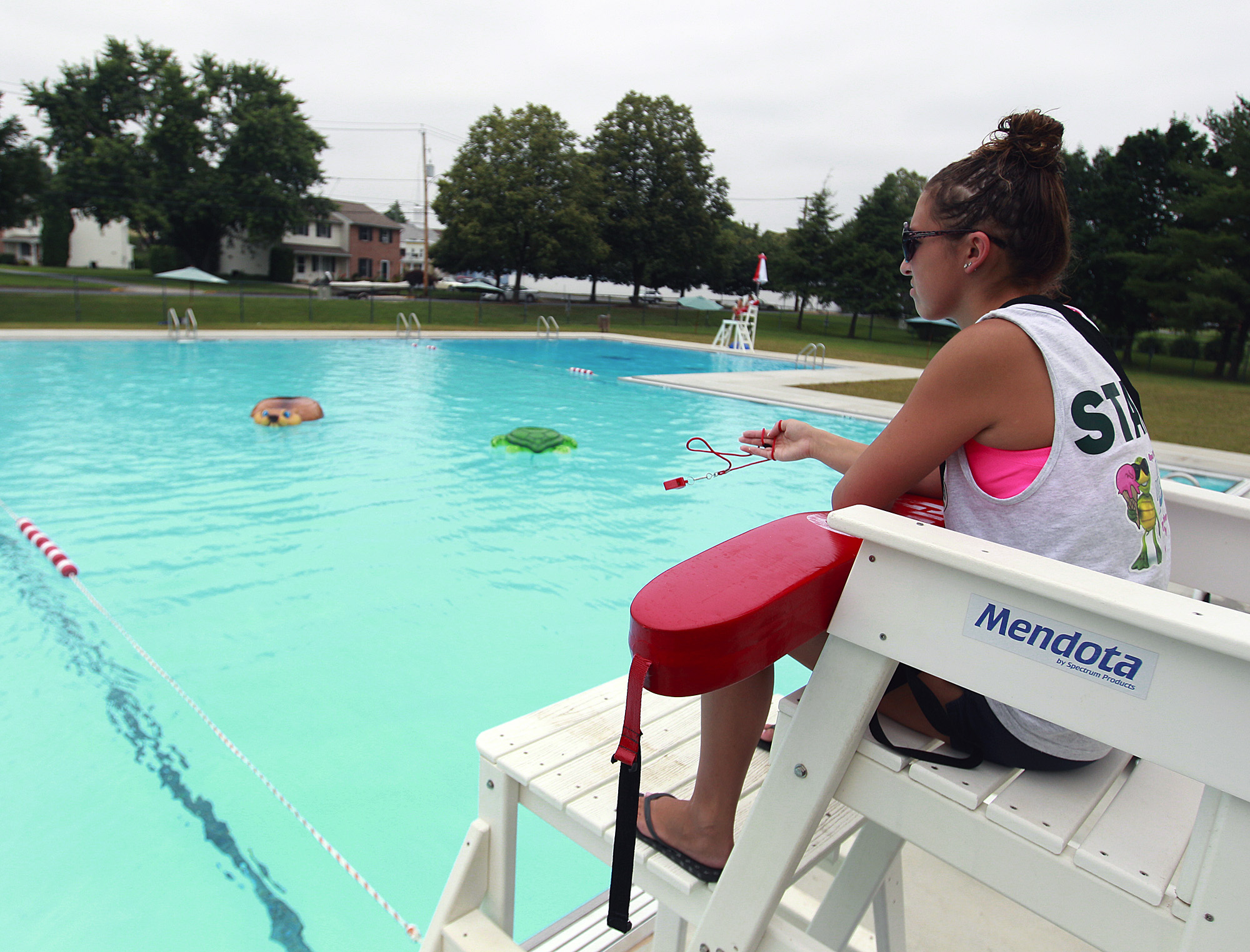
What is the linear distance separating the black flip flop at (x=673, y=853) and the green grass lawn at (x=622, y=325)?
13307 millimetres

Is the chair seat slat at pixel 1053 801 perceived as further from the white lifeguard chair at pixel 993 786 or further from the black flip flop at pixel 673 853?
the black flip flop at pixel 673 853

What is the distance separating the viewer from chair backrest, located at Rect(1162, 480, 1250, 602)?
5.98 ft

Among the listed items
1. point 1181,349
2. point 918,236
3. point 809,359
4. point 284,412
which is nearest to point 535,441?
point 284,412

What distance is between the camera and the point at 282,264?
Answer: 5134 centimetres

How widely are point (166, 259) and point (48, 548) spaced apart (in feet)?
156

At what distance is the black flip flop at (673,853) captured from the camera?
1376 mm

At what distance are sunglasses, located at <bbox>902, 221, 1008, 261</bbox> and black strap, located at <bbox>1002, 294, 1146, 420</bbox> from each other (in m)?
0.14

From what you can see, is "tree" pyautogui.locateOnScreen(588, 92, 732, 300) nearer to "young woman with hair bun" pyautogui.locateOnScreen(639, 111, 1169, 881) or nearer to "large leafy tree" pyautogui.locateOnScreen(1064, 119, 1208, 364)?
"large leafy tree" pyautogui.locateOnScreen(1064, 119, 1208, 364)

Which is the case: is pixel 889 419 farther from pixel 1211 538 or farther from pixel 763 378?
pixel 1211 538

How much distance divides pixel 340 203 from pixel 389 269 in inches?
254

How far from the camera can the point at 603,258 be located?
141ft

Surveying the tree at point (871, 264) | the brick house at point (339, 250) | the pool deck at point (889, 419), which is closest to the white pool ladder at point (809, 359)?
the pool deck at point (889, 419)

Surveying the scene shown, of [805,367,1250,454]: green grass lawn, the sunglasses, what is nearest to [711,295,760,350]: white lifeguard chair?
[805,367,1250,454]: green grass lawn

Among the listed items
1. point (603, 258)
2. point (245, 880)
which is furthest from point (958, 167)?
point (603, 258)
